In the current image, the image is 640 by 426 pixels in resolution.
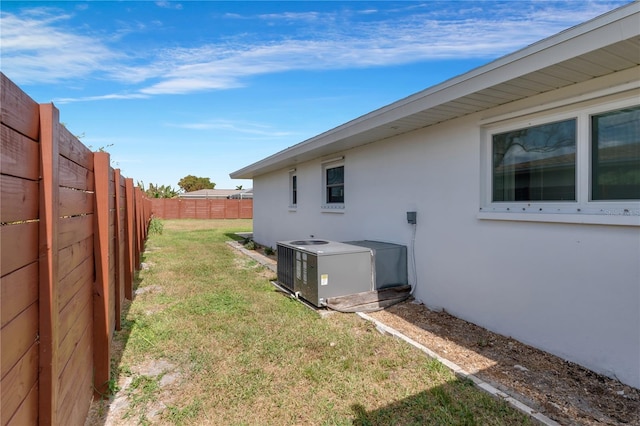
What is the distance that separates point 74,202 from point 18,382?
1176mm

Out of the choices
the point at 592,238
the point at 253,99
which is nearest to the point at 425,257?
the point at 592,238

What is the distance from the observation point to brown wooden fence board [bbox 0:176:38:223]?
1024 millimetres

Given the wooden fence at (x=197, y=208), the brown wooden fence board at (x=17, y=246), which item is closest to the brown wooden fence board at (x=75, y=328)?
the brown wooden fence board at (x=17, y=246)

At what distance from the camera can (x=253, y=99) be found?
1138 centimetres

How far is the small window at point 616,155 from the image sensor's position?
9.51 feet

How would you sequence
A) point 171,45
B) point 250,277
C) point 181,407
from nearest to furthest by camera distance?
point 181,407 < point 250,277 < point 171,45

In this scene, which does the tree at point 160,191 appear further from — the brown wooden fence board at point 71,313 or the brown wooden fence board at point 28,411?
the brown wooden fence board at point 28,411

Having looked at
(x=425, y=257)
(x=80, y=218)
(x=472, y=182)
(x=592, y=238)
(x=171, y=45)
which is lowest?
(x=425, y=257)

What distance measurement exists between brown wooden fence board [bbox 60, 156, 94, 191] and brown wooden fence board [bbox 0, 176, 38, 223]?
515 millimetres

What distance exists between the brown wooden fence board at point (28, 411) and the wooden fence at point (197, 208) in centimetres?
2981

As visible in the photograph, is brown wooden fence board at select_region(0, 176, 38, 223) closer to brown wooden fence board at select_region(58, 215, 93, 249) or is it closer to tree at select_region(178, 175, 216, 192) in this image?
brown wooden fence board at select_region(58, 215, 93, 249)

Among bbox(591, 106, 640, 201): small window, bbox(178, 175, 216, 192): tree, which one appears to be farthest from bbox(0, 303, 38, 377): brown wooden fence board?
bbox(178, 175, 216, 192): tree

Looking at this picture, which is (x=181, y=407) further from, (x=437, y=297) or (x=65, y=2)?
(x=65, y=2)

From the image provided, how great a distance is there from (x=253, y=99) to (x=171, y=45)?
3965mm
